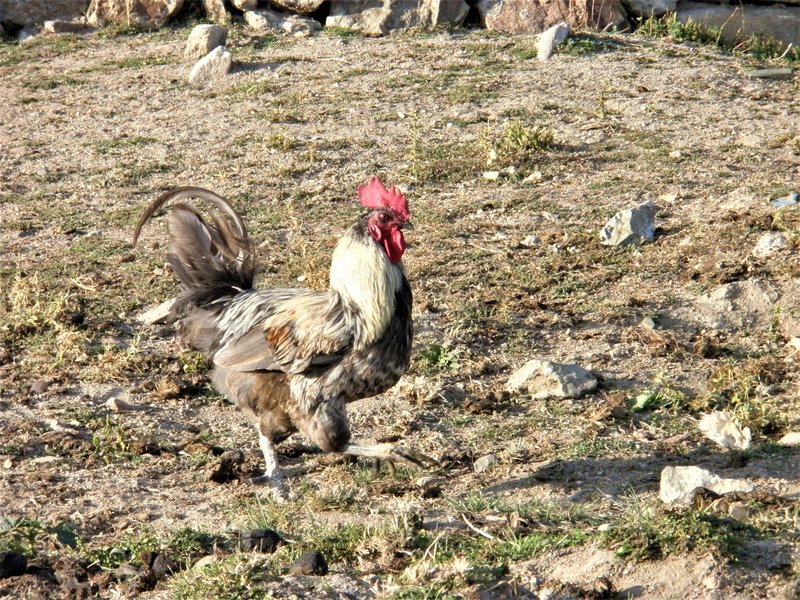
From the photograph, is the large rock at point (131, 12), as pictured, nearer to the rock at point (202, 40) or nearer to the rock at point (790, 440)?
the rock at point (202, 40)

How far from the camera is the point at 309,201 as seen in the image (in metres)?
9.40

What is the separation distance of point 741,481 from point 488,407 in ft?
5.41

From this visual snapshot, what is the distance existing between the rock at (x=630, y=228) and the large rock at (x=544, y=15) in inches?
184

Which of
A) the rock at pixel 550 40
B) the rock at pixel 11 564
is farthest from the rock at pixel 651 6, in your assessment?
the rock at pixel 11 564

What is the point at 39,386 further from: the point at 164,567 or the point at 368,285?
the point at 164,567

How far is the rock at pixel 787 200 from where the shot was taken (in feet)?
28.6

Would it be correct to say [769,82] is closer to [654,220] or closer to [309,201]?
[654,220]

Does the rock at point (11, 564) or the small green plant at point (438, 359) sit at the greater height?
the rock at point (11, 564)

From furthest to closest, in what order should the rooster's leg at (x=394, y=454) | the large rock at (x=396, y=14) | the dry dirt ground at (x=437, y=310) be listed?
the large rock at (x=396, y=14) < the rooster's leg at (x=394, y=454) < the dry dirt ground at (x=437, y=310)

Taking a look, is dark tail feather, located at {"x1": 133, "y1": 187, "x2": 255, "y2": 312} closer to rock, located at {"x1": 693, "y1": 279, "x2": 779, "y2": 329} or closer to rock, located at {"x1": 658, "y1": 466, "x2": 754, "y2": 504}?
rock, located at {"x1": 658, "y1": 466, "x2": 754, "y2": 504}

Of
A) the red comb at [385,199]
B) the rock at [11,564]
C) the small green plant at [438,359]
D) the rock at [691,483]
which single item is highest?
the red comb at [385,199]

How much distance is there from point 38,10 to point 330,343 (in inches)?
364

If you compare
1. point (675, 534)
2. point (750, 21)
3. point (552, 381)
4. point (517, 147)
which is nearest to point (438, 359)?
point (552, 381)

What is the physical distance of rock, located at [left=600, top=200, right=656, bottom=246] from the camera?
837 cm
